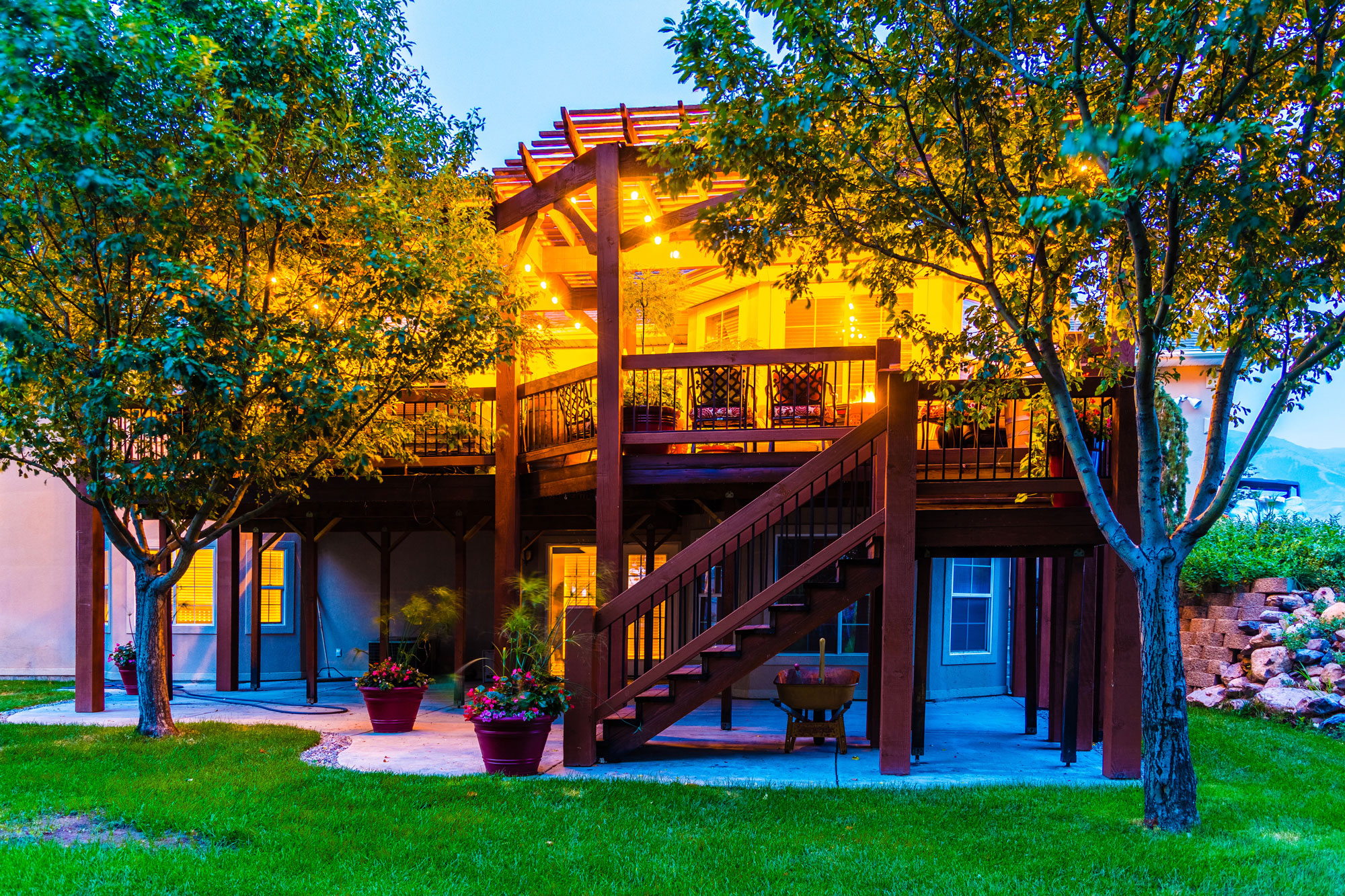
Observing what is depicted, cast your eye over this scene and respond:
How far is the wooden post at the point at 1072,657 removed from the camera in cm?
831

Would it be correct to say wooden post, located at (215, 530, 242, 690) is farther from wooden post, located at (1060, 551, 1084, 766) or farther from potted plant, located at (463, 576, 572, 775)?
wooden post, located at (1060, 551, 1084, 766)

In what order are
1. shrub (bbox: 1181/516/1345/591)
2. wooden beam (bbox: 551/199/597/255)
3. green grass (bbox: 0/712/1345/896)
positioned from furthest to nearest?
shrub (bbox: 1181/516/1345/591) → wooden beam (bbox: 551/199/597/255) → green grass (bbox: 0/712/1345/896)

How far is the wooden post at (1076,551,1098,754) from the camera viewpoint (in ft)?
28.0

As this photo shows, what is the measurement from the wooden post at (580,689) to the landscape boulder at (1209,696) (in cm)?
862

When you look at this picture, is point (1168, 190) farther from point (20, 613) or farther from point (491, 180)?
point (20, 613)

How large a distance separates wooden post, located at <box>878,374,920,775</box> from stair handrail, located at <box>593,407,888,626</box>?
345mm

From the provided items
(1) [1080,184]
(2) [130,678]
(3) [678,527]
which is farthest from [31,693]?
(1) [1080,184]

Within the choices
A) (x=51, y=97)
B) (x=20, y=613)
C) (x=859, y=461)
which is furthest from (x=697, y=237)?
(x=20, y=613)

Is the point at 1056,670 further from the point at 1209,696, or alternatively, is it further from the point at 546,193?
the point at 546,193

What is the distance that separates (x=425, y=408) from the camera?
12.3 meters

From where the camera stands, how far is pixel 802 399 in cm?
1084

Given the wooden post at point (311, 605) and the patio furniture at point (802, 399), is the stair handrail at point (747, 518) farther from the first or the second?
the wooden post at point (311, 605)

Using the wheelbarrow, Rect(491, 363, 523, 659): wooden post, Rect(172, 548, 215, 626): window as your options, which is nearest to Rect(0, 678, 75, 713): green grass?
Rect(172, 548, 215, 626): window

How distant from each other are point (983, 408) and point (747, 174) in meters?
2.60
